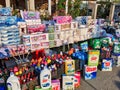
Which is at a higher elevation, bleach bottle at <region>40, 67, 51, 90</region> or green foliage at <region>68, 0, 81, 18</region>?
green foliage at <region>68, 0, 81, 18</region>

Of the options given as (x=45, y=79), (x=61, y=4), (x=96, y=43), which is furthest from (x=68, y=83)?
(x=61, y=4)

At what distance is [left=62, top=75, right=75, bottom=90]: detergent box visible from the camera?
3.94 metres

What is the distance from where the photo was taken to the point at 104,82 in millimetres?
4449

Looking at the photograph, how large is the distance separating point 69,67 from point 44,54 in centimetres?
73

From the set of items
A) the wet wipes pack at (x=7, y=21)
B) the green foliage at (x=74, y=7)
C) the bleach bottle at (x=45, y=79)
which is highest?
the green foliage at (x=74, y=7)

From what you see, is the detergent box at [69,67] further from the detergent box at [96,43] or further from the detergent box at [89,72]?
the detergent box at [96,43]

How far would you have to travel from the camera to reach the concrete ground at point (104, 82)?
4.22 metres

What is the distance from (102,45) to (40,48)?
2.20 m

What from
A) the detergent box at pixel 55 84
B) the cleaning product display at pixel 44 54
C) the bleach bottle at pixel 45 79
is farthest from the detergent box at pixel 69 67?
the bleach bottle at pixel 45 79

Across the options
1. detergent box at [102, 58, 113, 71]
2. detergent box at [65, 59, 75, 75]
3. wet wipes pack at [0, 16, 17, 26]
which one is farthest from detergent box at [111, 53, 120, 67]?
wet wipes pack at [0, 16, 17, 26]

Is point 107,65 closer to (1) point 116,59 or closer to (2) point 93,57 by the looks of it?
(1) point 116,59

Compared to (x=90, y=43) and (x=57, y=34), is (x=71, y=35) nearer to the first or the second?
(x=57, y=34)

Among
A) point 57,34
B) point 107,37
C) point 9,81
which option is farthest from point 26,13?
point 107,37

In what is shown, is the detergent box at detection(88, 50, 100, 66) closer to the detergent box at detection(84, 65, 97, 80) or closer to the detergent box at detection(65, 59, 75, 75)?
the detergent box at detection(84, 65, 97, 80)
